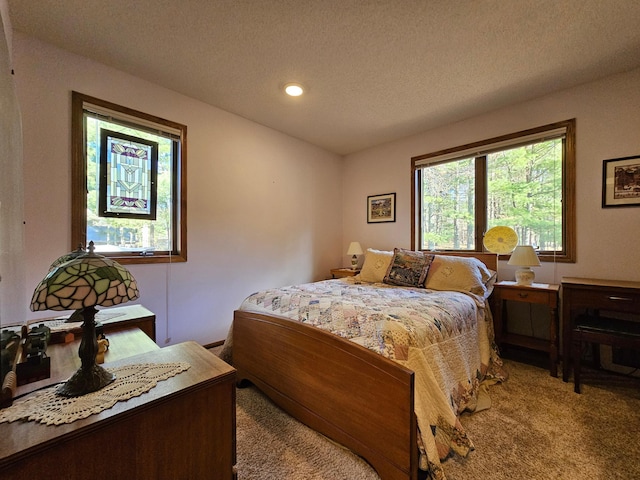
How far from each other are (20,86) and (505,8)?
3.29m

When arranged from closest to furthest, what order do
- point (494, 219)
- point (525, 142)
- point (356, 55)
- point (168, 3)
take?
point (168, 3)
point (356, 55)
point (525, 142)
point (494, 219)

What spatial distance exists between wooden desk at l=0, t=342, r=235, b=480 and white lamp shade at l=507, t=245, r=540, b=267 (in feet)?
8.68

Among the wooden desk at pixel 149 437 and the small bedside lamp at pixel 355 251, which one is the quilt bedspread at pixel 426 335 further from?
the small bedside lamp at pixel 355 251

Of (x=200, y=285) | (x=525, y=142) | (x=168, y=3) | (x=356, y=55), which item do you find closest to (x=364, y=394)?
(x=200, y=285)

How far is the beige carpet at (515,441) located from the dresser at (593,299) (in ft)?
1.31

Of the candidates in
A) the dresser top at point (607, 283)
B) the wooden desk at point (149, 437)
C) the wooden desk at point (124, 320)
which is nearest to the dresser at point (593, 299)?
the dresser top at point (607, 283)

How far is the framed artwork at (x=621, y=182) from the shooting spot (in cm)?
224

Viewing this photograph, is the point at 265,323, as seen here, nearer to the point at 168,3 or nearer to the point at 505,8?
the point at 168,3

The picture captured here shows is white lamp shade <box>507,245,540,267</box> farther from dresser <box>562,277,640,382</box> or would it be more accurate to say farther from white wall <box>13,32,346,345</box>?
white wall <box>13,32,346,345</box>

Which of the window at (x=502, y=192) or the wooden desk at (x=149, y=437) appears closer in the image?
the wooden desk at (x=149, y=437)

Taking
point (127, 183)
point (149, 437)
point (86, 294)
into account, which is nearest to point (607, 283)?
point (149, 437)

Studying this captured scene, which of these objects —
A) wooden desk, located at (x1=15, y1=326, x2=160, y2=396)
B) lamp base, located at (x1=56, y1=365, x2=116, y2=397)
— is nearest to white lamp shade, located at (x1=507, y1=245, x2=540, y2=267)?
wooden desk, located at (x1=15, y1=326, x2=160, y2=396)

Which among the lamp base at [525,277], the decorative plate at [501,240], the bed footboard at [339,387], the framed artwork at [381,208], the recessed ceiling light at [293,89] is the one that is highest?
the recessed ceiling light at [293,89]

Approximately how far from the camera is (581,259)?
247cm
